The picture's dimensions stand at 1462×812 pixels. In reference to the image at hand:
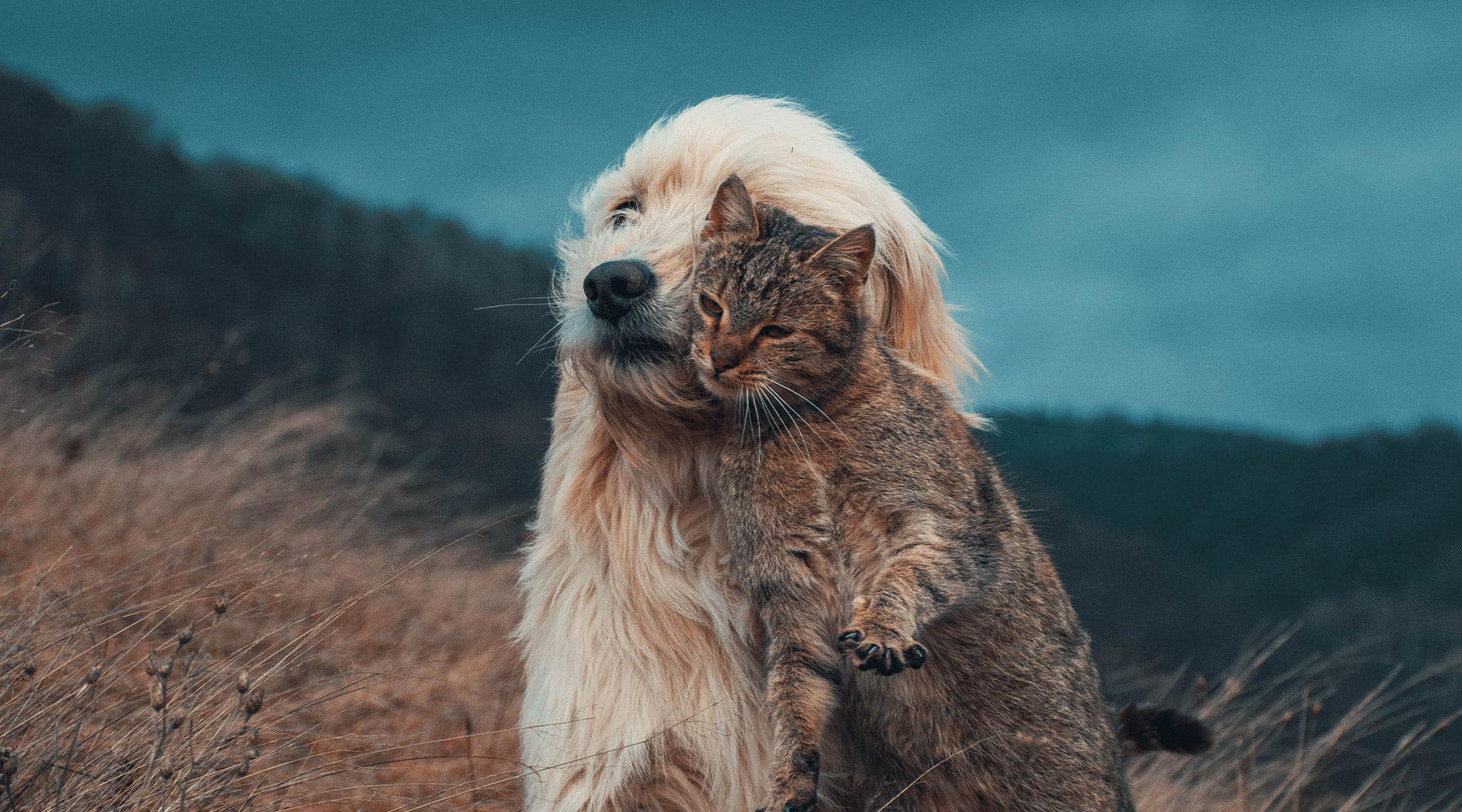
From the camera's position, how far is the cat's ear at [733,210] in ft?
7.89

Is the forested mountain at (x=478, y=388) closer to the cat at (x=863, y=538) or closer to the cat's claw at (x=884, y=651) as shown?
the cat at (x=863, y=538)

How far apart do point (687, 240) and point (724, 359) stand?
0.60 meters

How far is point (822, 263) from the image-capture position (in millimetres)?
2340

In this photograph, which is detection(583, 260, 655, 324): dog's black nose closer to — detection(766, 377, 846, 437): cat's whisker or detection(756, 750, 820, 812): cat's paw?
detection(766, 377, 846, 437): cat's whisker

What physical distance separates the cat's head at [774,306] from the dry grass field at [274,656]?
1.11 meters

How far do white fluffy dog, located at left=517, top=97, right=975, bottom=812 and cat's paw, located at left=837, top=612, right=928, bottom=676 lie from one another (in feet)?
2.31

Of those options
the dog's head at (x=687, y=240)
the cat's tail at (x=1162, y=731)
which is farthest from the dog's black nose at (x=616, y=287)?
the cat's tail at (x=1162, y=731)

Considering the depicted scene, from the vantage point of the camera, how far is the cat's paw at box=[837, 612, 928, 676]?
1.84 m

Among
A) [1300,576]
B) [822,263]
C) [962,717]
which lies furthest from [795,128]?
[1300,576]

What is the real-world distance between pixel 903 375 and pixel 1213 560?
31386 mm

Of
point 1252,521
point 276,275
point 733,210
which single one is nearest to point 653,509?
point 733,210

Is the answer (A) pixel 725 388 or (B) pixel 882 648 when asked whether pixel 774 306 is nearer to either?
(A) pixel 725 388

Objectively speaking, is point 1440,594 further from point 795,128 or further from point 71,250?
point 71,250

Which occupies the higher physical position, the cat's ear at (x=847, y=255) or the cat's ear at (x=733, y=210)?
the cat's ear at (x=733, y=210)
